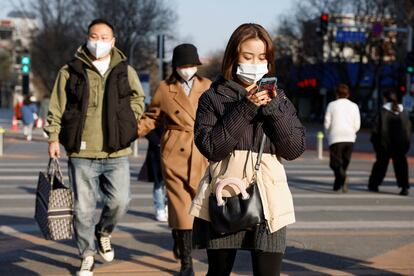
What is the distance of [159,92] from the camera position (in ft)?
20.7

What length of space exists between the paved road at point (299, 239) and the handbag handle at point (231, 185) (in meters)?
2.59

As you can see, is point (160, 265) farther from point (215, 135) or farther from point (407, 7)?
point (407, 7)

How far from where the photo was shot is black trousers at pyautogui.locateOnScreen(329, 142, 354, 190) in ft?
40.0

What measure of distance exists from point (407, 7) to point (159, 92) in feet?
129

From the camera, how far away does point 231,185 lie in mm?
3682

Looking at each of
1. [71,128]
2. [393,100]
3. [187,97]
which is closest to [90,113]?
[71,128]

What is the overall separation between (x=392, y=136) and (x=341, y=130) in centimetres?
83

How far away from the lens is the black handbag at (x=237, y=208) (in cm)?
365

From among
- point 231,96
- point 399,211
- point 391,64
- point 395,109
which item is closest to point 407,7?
point 391,64

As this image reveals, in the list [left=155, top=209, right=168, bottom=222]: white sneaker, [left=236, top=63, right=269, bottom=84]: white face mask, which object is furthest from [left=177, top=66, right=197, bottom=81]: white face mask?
[left=155, top=209, right=168, bottom=222]: white sneaker

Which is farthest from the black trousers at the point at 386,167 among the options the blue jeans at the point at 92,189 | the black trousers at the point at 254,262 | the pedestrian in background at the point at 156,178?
the black trousers at the point at 254,262

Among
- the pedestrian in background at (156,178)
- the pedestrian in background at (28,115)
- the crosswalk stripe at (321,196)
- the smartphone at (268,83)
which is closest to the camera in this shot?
the smartphone at (268,83)

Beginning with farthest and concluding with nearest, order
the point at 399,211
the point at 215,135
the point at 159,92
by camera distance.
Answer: the point at 399,211 < the point at 159,92 < the point at 215,135

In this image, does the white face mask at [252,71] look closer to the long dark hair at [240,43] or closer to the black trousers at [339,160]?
the long dark hair at [240,43]
